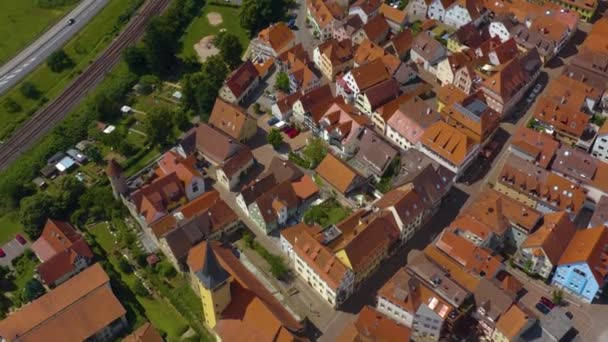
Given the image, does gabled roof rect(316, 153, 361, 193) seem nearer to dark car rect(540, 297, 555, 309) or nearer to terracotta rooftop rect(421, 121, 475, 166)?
terracotta rooftop rect(421, 121, 475, 166)

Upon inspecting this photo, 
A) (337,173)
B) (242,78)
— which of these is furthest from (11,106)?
(337,173)

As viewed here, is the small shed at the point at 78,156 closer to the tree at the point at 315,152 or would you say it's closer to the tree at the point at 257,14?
the tree at the point at 315,152

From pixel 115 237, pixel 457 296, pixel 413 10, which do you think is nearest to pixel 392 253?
pixel 457 296

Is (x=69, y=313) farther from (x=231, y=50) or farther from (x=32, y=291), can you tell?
(x=231, y=50)

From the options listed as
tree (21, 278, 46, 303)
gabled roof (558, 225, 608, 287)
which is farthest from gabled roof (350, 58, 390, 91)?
tree (21, 278, 46, 303)

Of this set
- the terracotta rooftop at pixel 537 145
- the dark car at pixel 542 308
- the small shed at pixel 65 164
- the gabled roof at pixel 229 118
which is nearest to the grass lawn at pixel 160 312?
the small shed at pixel 65 164

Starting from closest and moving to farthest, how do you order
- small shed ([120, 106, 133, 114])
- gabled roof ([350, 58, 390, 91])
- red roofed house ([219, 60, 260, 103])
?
1. gabled roof ([350, 58, 390, 91])
2. red roofed house ([219, 60, 260, 103])
3. small shed ([120, 106, 133, 114])

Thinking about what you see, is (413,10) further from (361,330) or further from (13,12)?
(13,12)
